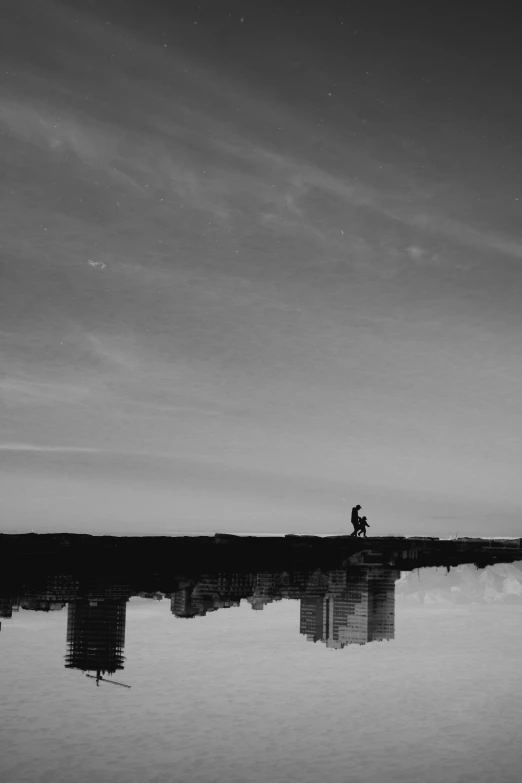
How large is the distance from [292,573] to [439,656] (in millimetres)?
29744

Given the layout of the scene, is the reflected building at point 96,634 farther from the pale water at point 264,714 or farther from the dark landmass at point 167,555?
the pale water at point 264,714

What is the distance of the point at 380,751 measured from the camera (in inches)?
846

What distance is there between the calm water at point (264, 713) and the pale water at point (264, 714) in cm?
7

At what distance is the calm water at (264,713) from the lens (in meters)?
19.7

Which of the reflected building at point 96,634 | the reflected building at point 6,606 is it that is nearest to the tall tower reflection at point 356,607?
the reflected building at point 96,634

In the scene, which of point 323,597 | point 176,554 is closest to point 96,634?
point 176,554

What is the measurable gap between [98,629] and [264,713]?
14990mm

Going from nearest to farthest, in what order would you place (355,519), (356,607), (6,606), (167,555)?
(6,606), (167,555), (356,607), (355,519)

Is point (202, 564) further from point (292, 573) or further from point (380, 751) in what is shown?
point (380, 751)

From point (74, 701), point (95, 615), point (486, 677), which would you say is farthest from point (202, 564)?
point (486, 677)

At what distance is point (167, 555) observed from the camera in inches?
548

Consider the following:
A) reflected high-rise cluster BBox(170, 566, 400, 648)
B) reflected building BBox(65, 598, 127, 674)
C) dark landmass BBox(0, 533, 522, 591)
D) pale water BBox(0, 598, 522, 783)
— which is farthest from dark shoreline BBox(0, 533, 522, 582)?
pale water BBox(0, 598, 522, 783)

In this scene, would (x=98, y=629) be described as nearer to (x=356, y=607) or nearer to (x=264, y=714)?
(x=356, y=607)

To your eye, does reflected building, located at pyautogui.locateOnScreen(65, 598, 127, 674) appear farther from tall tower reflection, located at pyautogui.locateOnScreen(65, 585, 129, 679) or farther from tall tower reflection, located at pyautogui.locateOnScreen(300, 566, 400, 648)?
tall tower reflection, located at pyautogui.locateOnScreen(300, 566, 400, 648)
